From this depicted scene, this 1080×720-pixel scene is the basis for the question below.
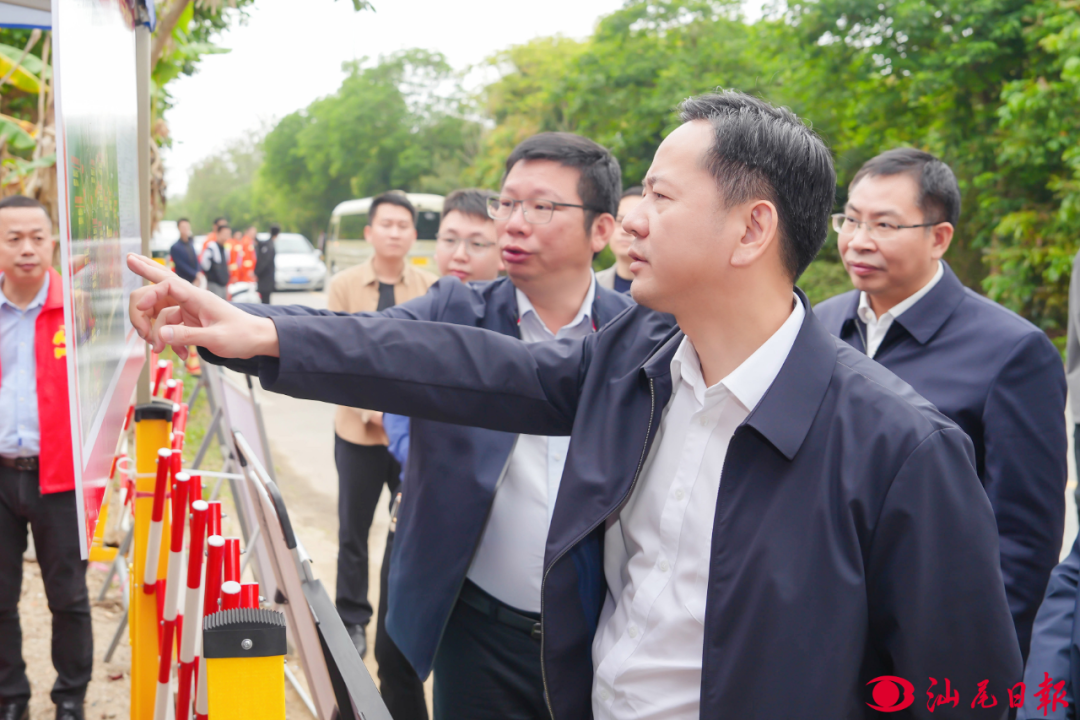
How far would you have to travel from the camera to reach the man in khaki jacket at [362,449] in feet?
14.4

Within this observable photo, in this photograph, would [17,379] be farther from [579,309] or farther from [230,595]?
[230,595]

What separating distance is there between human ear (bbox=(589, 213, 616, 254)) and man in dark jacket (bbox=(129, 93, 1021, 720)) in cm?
88

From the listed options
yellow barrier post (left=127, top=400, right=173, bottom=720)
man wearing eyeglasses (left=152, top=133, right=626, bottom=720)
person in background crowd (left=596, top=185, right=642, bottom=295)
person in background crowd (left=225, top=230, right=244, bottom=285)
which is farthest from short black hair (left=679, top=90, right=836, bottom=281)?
person in background crowd (left=225, top=230, right=244, bottom=285)

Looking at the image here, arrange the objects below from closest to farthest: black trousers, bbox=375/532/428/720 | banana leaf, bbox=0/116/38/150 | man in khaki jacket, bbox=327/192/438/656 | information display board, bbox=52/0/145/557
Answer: information display board, bbox=52/0/145/557
black trousers, bbox=375/532/428/720
man in khaki jacket, bbox=327/192/438/656
banana leaf, bbox=0/116/38/150

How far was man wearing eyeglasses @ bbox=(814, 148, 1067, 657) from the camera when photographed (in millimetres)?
2332

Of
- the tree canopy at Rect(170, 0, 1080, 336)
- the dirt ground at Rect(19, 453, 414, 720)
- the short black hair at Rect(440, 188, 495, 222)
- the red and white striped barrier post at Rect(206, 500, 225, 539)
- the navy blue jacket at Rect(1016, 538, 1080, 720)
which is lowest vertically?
the dirt ground at Rect(19, 453, 414, 720)

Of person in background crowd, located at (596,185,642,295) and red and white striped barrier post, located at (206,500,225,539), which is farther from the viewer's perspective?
person in background crowd, located at (596,185,642,295)

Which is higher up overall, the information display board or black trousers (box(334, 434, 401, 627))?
the information display board

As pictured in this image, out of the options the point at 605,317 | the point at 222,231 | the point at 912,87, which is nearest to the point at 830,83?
the point at 912,87

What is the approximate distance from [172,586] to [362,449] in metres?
2.24

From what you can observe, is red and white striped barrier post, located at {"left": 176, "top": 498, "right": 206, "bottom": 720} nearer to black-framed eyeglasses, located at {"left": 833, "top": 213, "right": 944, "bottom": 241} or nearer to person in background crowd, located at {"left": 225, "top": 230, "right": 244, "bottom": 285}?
black-framed eyeglasses, located at {"left": 833, "top": 213, "right": 944, "bottom": 241}

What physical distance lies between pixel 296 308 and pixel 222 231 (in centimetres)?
1426

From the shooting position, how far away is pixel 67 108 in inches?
44.4

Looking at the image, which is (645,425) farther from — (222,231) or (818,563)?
(222,231)
